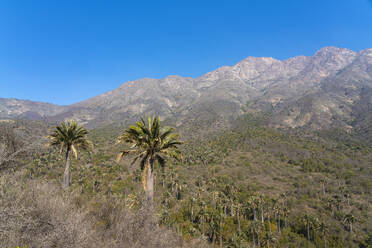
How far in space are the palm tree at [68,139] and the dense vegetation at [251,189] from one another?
2.78 m

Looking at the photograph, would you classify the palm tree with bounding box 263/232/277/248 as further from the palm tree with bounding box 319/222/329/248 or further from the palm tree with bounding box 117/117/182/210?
the palm tree with bounding box 117/117/182/210

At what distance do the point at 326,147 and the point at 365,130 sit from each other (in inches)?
2428

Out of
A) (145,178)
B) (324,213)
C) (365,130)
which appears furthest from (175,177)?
(365,130)

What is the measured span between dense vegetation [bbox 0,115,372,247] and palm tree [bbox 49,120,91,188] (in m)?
2.78

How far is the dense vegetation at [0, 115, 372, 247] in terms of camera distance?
45.9 m

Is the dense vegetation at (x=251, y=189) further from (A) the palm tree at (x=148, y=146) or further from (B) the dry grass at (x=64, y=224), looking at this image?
(A) the palm tree at (x=148, y=146)

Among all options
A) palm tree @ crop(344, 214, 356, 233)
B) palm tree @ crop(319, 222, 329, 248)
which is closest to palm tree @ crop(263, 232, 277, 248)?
palm tree @ crop(319, 222, 329, 248)

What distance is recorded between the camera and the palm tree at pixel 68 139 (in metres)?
16.4

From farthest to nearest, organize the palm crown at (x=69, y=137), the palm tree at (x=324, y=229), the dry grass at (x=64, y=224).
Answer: the palm tree at (x=324, y=229), the palm crown at (x=69, y=137), the dry grass at (x=64, y=224)

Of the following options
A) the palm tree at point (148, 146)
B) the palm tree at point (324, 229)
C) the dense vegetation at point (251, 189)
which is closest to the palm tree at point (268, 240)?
the dense vegetation at point (251, 189)

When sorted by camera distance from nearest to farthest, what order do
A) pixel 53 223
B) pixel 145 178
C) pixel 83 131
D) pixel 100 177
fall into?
pixel 53 223 < pixel 145 178 < pixel 83 131 < pixel 100 177

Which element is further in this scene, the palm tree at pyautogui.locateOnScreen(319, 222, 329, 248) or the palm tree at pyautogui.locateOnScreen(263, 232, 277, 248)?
the palm tree at pyautogui.locateOnScreen(319, 222, 329, 248)

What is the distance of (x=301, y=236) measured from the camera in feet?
170

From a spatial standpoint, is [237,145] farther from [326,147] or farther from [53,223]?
[53,223]
